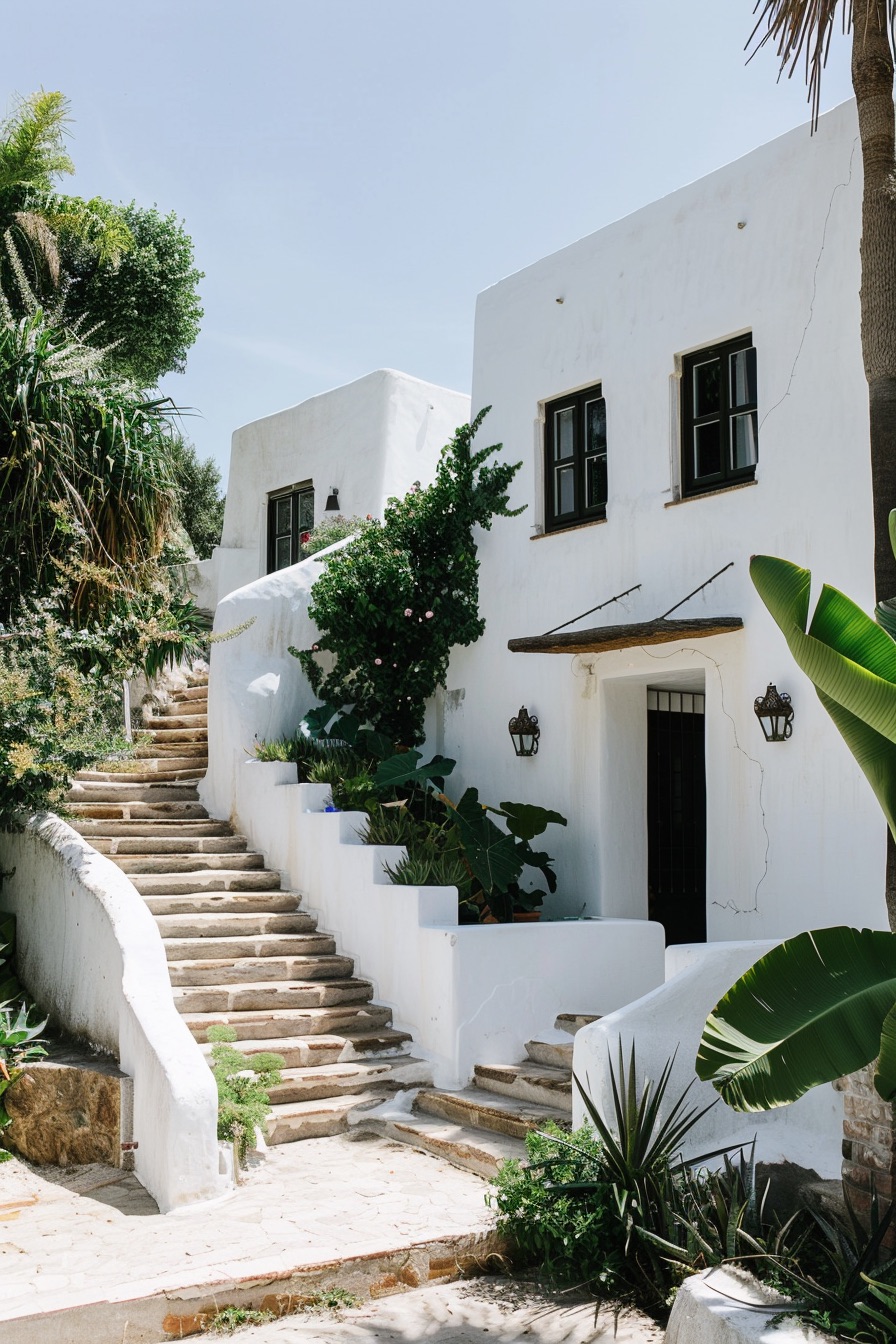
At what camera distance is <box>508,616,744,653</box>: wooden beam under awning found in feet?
29.8

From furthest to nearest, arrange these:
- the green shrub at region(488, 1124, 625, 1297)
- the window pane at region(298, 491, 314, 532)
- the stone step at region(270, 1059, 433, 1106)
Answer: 1. the window pane at region(298, 491, 314, 532)
2. the stone step at region(270, 1059, 433, 1106)
3. the green shrub at region(488, 1124, 625, 1297)

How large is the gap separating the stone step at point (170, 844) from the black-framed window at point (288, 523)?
5.30 meters

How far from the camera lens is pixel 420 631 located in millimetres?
11953

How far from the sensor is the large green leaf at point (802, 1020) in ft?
14.5

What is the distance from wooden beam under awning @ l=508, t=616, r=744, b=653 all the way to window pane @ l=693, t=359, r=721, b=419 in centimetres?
187

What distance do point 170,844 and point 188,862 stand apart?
13.8 inches

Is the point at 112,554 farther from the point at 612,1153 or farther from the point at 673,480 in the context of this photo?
the point at 612,1153

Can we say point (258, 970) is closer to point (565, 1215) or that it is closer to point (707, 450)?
point (565, 1215)

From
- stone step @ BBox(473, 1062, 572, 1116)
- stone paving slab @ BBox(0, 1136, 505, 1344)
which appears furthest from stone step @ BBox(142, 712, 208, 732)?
stone paving slab @ BBox(0, 1136, 505, 1344)

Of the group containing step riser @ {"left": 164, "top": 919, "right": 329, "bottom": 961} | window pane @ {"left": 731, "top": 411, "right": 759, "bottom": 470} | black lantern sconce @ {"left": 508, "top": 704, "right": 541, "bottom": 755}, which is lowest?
step riser @ {"left": 164, "top": 919, "right": 329, "bottom": 961}

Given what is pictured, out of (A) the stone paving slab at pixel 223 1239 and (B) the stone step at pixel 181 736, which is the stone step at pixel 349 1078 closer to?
(A) the stone paving slab at pixel 223 1239

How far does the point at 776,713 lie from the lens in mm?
8758

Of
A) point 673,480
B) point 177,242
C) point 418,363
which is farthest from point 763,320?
point 177,242

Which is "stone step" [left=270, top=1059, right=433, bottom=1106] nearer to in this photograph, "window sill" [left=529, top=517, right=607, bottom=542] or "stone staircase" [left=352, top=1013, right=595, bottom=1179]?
"stone staircase" [left=352, top=1013, right=595, bottom=1179]
